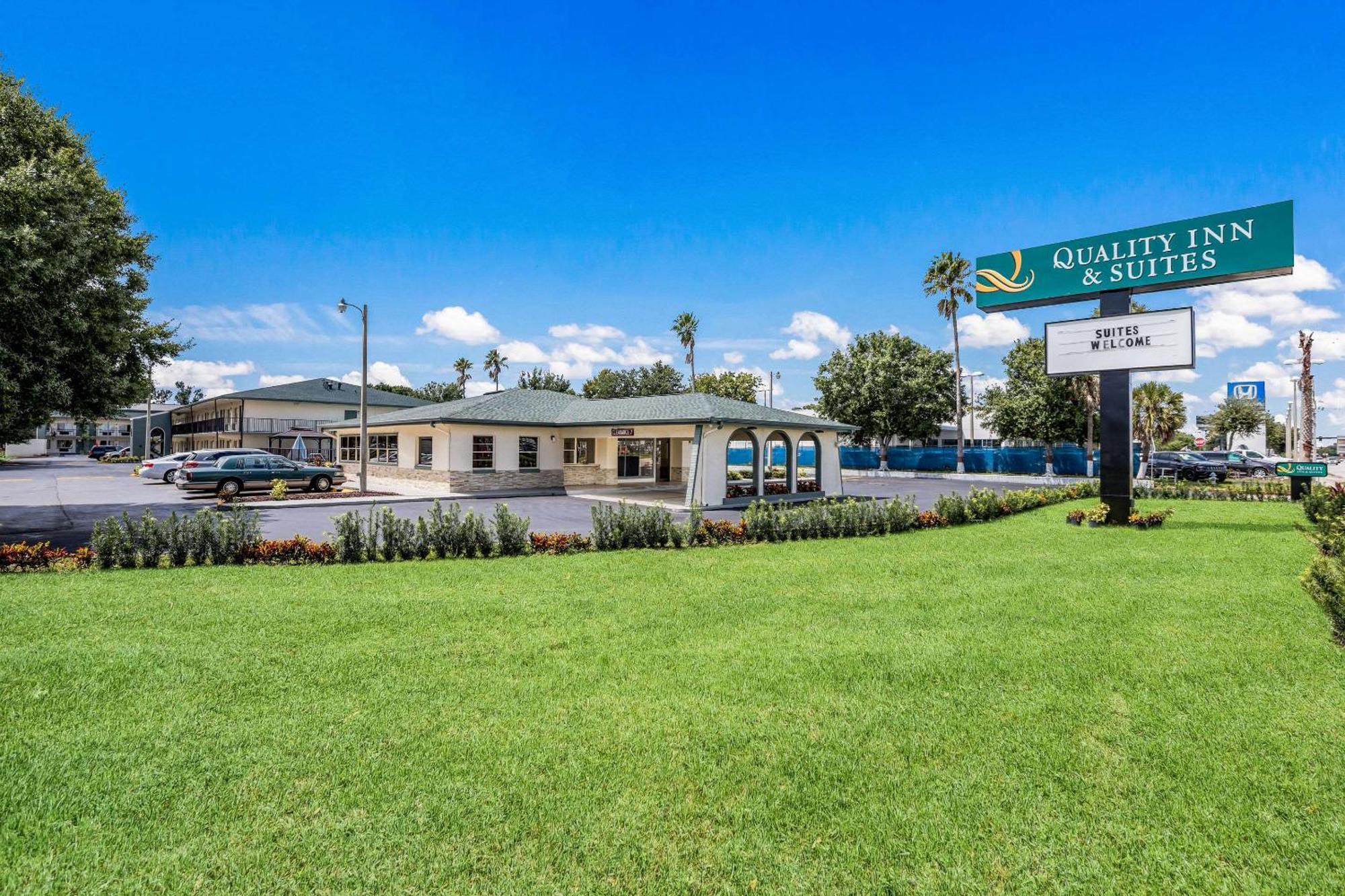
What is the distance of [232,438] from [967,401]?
5558 centimetres

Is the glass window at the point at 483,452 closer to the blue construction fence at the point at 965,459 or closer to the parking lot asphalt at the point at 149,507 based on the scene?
the parking lot asphalt at the point at 149,507

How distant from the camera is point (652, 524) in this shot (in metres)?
12.2

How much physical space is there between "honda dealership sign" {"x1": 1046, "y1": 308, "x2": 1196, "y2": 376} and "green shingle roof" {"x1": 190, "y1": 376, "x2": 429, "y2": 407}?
138 ft

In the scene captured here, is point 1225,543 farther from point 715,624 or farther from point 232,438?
point 232,438

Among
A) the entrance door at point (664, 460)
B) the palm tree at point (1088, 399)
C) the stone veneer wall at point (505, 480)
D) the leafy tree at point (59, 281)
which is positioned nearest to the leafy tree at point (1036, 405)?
the palm tree at point (1088, 399)

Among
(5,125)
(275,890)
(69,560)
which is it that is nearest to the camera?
(275,890)

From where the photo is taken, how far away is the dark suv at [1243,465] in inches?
1436

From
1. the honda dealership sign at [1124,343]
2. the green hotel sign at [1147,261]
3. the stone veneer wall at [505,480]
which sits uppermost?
the green hotel sign at [1147,261]

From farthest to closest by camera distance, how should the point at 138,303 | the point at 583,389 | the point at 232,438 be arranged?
the point at 583,389, the point at 232,438, the point at 138,303

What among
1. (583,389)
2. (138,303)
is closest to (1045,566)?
(138,303)

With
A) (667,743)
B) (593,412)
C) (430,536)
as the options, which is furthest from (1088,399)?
(667,743)

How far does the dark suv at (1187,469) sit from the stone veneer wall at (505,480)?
29362 mm

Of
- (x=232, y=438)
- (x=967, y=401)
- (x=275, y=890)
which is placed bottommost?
(x=275, y=890)

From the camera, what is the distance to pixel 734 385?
2318 inches
